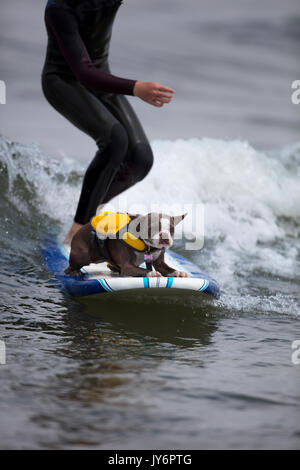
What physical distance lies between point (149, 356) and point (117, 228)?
3.00 ft

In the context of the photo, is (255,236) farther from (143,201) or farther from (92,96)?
(92,96)

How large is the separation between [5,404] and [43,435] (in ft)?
0.87

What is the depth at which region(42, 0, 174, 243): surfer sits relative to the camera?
12.1 feet

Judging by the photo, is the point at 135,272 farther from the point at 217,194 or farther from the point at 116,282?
the point at 217,194

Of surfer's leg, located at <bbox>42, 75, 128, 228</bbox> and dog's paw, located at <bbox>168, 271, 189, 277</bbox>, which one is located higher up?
surfer's leg, located at <bbox>42, 75, 128, 228</bbox>

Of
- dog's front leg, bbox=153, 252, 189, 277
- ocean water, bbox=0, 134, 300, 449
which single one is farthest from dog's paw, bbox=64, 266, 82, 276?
dog's front leg, bbox=153, 252, 189, 277

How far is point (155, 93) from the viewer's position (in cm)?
330

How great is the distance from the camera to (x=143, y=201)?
7859 mm

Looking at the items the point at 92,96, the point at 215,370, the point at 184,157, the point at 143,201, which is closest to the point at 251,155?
the point at 184,157

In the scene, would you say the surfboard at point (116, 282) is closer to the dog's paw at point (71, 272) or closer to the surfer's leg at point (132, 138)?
the dog's paw at point (71, 272)

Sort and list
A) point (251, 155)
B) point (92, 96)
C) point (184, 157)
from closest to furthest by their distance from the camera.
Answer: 1. point (92, 96)
2. point (184, 157)
3. point (251, 155)

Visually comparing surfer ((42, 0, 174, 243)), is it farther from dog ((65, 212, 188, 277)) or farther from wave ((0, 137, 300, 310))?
wave ((0, 137, 300, 310))

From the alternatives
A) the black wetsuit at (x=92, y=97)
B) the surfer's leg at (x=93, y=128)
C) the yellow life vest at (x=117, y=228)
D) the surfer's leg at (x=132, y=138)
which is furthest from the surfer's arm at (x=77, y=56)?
the yellow life vest at (x=117, y=228)
